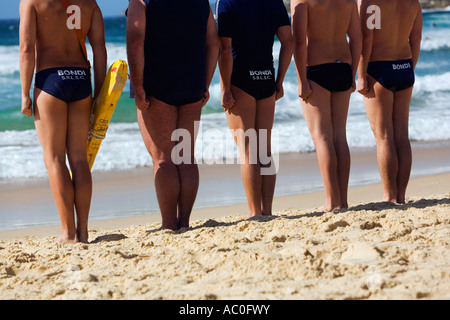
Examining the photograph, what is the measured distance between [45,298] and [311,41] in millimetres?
3086

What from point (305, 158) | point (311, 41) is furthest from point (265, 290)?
point (305, 158)

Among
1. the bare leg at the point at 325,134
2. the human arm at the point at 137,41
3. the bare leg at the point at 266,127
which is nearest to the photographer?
the human arm at the point at 137,41

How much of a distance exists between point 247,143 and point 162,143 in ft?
2.38

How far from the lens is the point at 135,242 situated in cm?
471

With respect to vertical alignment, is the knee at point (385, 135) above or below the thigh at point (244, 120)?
below

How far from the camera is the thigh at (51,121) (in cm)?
471

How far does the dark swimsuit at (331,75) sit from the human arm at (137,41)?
55.7 inches

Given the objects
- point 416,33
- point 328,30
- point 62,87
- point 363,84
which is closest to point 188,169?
point 62,87

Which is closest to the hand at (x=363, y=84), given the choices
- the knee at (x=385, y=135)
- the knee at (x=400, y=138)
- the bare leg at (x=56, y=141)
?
the knee at (x=385, y=135)

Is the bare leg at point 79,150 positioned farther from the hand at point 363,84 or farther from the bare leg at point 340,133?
the hand at point 363,84

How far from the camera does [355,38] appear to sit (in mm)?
5707

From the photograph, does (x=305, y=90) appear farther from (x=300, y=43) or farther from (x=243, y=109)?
(x=243, y=109)

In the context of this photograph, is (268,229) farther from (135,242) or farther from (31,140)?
(31,140)

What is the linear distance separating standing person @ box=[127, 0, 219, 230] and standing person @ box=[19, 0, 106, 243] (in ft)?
1.06
